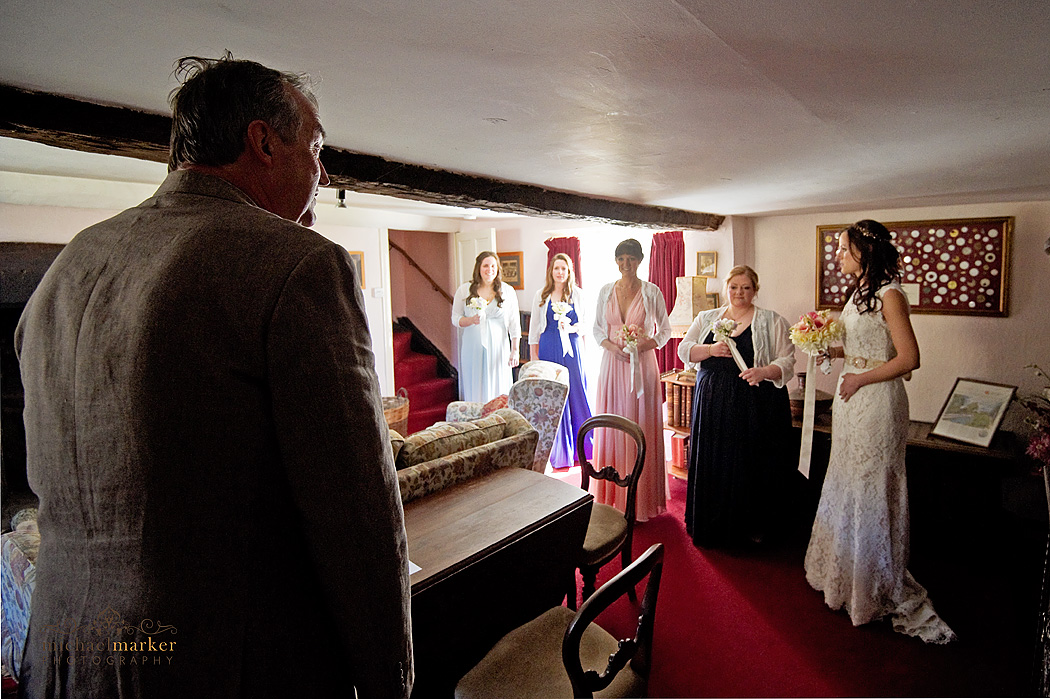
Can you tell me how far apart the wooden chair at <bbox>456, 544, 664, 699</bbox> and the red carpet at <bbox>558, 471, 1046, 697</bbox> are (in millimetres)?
805

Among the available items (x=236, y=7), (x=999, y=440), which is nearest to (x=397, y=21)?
(x=236, y=7)

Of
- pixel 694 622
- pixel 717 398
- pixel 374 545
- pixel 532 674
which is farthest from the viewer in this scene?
pixel 717 398

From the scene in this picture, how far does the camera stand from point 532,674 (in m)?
1.56

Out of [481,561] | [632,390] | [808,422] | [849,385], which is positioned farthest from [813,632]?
[481,561]

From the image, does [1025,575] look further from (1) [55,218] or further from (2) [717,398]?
(1) [55,218]

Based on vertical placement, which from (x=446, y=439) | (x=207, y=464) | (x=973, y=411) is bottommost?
(x=973, y=411)

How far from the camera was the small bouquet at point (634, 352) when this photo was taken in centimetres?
380

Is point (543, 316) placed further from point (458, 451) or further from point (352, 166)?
point (352, 166)

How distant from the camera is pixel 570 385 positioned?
5.06 metres

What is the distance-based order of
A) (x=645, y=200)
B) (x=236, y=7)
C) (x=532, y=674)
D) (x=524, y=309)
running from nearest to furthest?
(x=236, y=7) → (x=532, y=674) → (x=645, y=200) → (x=524, y=309)

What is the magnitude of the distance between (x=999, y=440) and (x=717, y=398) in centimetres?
171

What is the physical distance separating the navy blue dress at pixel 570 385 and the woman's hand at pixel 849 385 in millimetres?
2577

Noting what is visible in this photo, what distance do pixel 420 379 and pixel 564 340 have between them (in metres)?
2.96

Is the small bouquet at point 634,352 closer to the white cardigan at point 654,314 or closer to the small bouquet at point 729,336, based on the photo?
the white cardigan at point 654,314
